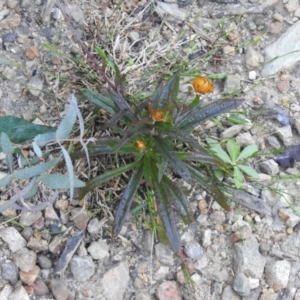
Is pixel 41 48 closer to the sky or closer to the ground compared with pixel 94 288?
closer to the sky

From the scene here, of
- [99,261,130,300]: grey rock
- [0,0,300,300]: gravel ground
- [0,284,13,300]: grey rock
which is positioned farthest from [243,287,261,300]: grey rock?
[0,284,13,300]: grey rock

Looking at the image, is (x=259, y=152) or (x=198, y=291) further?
(x=259, y=152)

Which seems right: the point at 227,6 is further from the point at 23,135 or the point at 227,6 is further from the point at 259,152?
the point at 23,135

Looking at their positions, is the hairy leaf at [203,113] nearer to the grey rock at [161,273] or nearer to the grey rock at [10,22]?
the grey rock at [161,273]

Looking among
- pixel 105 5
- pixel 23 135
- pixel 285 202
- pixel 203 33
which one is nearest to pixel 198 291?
pixel 285 202

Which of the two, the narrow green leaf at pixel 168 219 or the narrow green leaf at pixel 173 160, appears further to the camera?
the narrow green leaf at pixel 168 219

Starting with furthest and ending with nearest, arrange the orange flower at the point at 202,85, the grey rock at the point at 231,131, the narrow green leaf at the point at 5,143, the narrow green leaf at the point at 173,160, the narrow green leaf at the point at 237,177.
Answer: the grey rock at the point at 231,131
the narrow green leaf at the point at 237,177
the narrow green leaf at the point at 173,160
the orange flower at the point at 202,85
the narrow green leaf at the point at 5,143

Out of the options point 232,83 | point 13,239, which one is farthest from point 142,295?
point 232,83

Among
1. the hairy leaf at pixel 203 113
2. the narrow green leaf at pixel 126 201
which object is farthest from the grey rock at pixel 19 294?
the hairy leaf at pixel 203 113
